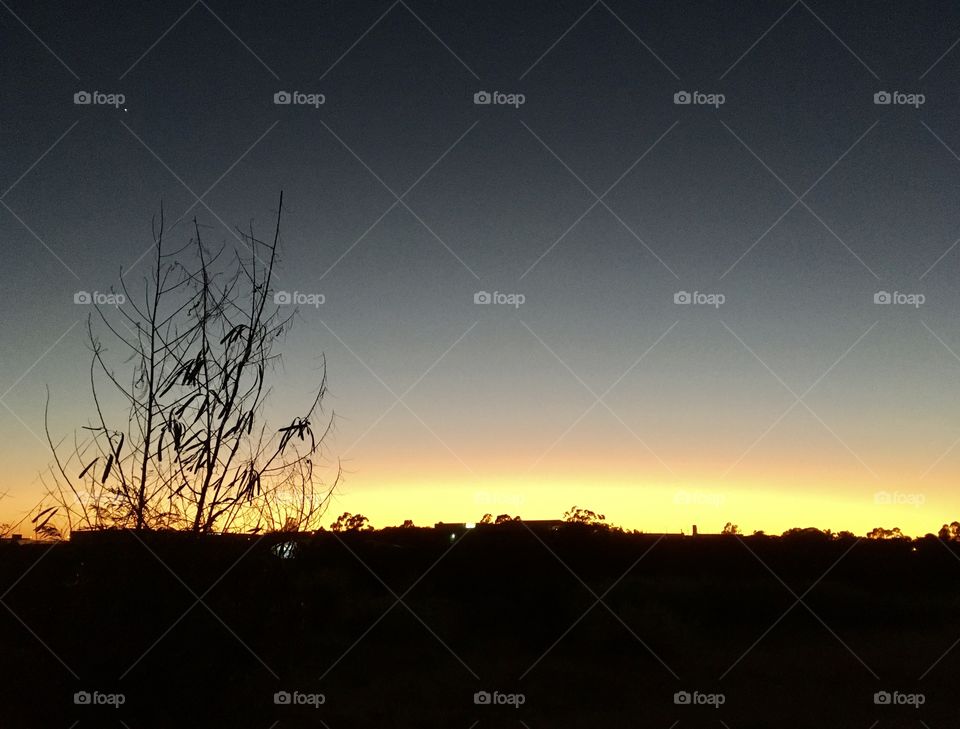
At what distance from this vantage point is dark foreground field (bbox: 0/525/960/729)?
4.70 meters

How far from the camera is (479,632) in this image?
17.1 meters

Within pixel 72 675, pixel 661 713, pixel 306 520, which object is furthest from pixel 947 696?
pixel 72 675

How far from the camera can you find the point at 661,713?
1105 centimetres

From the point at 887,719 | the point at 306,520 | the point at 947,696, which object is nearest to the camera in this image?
the point at 306,520

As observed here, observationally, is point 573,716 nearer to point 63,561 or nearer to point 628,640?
point 628,640

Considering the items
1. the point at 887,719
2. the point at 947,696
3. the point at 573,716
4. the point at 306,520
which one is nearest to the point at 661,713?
the point at 573,716

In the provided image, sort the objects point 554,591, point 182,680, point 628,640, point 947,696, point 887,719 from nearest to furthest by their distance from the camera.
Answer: point 182,680 < point 887,719 < point 947,696 < point 628,640 < point 554,591

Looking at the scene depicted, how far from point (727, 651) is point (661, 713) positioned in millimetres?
5939

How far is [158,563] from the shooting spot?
15.5ft

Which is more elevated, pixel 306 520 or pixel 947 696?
pixel 306 520

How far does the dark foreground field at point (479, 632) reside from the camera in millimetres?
4699

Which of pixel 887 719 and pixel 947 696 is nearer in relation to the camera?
pixel 887 719

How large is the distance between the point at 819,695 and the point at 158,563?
10398 mm

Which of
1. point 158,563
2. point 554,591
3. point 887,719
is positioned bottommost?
point 887,719
